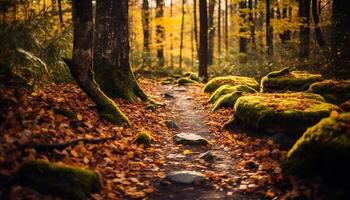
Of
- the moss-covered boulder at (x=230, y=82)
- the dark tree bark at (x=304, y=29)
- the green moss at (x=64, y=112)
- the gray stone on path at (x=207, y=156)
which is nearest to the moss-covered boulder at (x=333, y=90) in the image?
the gray stone on path at (x=207, y=156)

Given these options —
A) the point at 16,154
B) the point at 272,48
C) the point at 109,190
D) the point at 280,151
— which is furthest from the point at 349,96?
the point at 272,48

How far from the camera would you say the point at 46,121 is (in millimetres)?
5680

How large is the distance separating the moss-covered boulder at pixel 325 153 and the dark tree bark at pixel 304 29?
9682mm

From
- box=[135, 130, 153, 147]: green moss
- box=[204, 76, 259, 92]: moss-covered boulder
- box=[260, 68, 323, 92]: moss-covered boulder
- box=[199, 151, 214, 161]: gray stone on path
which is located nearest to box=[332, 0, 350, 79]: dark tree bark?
box=[260, 68, 323, 92]: moss-covered boulder

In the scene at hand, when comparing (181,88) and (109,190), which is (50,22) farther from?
(181,88)

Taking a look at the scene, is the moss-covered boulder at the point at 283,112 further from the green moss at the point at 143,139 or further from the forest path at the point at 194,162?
the green moss at the point at 143,139

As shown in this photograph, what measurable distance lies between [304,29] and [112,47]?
11.3m

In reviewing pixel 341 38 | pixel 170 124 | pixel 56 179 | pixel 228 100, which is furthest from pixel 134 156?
pixel 341 38

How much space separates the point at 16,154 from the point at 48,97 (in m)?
2.67

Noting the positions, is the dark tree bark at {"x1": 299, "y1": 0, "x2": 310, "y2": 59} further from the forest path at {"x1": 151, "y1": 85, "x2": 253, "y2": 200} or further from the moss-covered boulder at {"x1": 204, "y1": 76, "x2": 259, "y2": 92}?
the forest path at {"x1": 151, "y1": 85, "x2": 253, "y2": 200}

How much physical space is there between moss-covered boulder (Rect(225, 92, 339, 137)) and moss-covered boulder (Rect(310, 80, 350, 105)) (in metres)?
0.72

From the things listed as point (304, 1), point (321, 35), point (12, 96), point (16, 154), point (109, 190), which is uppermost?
point (304, 1)

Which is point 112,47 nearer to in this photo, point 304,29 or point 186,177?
point 186,177

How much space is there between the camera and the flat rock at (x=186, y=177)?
17.7 feet
